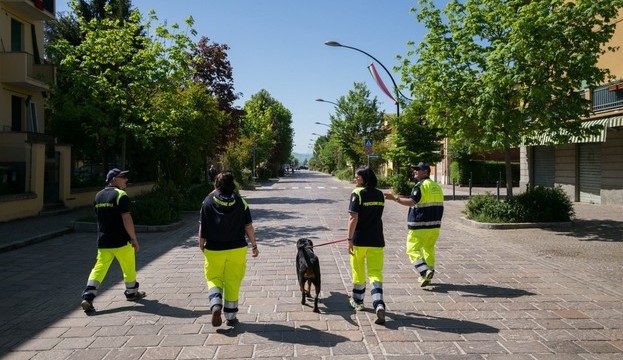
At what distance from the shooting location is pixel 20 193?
15.3 m

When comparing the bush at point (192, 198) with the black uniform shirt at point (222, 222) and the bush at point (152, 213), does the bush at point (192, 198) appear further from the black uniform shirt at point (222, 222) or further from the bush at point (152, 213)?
the black uniform shirt at point (222, 222)

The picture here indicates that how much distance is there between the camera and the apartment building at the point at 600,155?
18250mm

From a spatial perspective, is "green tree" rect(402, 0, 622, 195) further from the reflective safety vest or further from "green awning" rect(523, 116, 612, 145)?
the reflective safety vest

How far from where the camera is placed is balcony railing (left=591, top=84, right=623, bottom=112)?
59.1ft

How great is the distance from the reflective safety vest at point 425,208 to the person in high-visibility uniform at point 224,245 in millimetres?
2658

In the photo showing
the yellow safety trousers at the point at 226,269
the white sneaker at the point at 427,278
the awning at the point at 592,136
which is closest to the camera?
the yellow safety trousers at the point at 226,269

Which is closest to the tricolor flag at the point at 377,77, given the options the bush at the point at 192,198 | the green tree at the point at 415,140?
the green tree at the point at 415,140

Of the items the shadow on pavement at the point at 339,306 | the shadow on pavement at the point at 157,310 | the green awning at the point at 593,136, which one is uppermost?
the green awning at the point at 593,136

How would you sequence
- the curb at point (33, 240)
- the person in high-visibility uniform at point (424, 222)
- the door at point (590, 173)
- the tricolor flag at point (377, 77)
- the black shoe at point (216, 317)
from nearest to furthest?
the black shoe at point (216, 317) < the person in high-visibility uniform at point (424, 222) < the curb at point (33, 240) < the door at point (590, 173) < the tricolor flag at point (377, 77)

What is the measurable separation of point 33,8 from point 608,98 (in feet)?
73.5

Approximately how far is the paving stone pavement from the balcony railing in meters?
9.85

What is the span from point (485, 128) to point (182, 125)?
1016cm

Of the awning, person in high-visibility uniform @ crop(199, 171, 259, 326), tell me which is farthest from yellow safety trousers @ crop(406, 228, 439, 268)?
the awning

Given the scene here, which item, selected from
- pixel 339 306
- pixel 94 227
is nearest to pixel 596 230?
pixel 339 306
